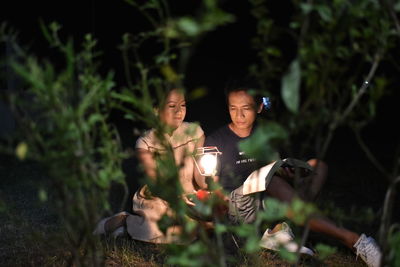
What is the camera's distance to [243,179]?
3.82 meters

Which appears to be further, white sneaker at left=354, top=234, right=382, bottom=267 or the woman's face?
the woman's face

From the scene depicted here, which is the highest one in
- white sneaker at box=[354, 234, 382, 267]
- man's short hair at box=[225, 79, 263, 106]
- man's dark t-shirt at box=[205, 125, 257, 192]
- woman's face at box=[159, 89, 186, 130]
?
man's short hair at box=[225, 79, 263, 106]

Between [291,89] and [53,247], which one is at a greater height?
[291,89]

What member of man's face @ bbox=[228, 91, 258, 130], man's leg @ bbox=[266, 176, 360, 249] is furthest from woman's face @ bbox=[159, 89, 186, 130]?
man's leg @ bbox=[266, 176, 360, 249]

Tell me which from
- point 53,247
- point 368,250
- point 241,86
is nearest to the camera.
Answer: point 53,247

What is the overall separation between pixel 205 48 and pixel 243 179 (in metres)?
5.49

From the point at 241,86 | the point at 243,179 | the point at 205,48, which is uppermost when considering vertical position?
the point at 205,48

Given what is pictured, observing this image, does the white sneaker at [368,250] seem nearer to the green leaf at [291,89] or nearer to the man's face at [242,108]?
the man's face at [242,108]

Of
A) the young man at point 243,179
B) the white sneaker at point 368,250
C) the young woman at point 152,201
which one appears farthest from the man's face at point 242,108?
the white sneaker at point 368,250

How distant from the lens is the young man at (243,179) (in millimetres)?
3258

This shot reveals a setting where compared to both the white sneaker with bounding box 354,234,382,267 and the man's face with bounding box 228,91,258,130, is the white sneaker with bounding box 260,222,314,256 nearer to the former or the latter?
the white sneaker with bounding box 354,234,382,267

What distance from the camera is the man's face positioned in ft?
12.0

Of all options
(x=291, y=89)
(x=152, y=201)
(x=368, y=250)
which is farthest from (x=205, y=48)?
(x=291, y=89)

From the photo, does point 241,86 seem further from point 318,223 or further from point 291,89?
point 291,89
